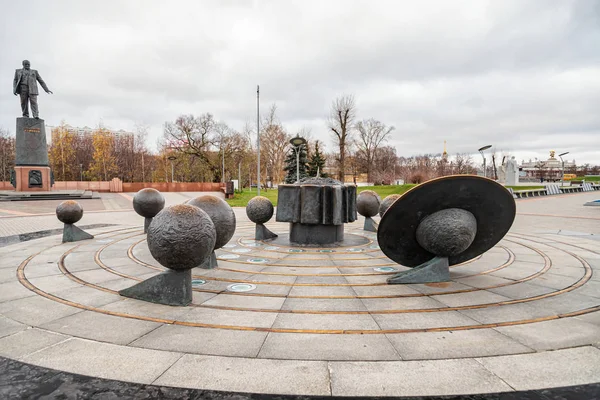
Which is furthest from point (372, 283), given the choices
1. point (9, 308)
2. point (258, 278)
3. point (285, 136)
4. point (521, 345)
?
point (285, 136)

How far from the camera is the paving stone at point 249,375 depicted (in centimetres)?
319

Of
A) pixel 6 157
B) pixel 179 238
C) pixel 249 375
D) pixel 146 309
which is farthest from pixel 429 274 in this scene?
pixel 6 157

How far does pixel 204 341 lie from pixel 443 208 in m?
4.49

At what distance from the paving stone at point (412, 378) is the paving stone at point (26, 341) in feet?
10.8

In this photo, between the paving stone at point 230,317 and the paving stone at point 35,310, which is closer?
the paving stone at point 230,317

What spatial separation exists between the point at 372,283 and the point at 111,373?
4361 mm

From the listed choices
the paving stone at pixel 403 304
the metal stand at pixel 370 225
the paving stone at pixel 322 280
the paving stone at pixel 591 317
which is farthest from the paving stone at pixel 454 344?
the metal stand at pixel 370 225

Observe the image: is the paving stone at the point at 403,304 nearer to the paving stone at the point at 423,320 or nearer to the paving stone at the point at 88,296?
the paving stone at the point at 423,320

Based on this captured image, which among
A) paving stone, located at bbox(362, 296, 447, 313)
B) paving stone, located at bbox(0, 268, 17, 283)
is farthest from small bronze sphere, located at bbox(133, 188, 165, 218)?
paving stone, located at bbox(362, 296, 447, 313)

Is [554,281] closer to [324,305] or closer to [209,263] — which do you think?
[324,305]

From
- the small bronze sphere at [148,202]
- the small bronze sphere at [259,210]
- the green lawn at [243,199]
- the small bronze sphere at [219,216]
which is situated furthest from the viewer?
the green lawn at [243,199]

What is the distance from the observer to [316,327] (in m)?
4.51

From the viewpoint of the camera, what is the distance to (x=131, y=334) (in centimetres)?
427

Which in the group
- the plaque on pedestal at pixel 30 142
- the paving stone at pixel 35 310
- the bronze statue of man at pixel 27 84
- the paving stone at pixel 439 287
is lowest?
the paving stone at pixel 439 287
